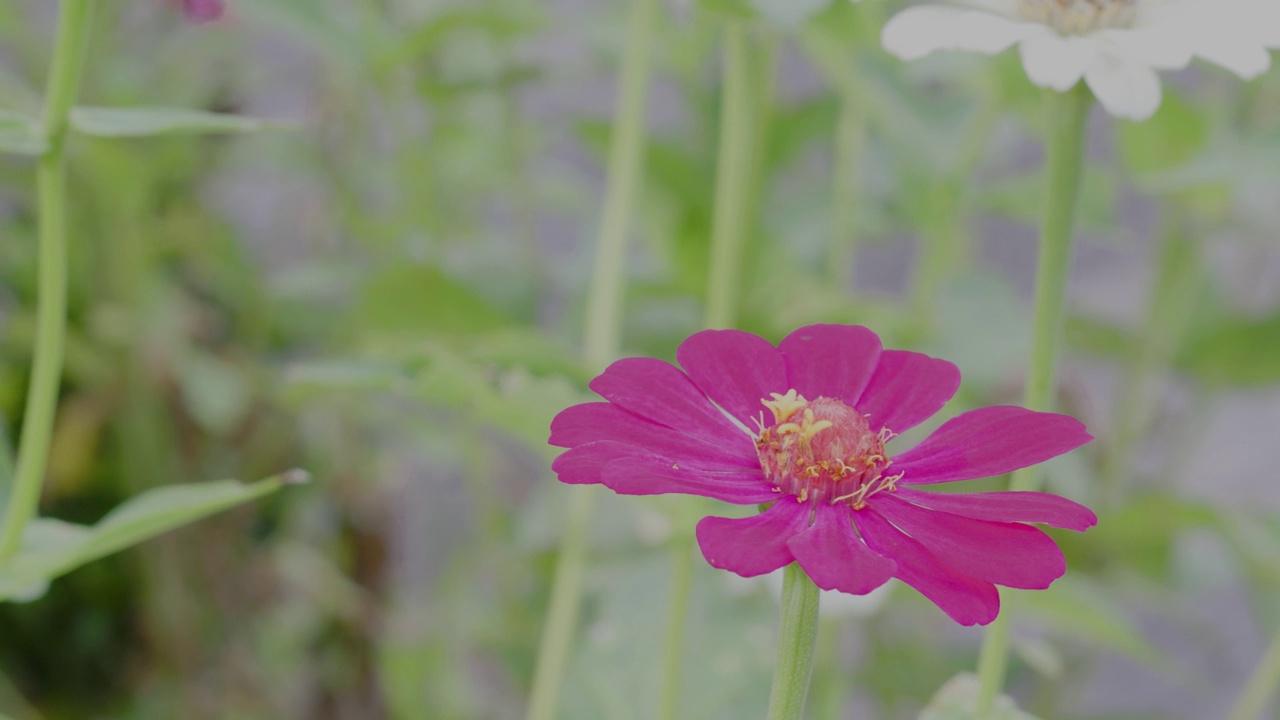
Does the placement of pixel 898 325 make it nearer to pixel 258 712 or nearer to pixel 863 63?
pixel 863 63

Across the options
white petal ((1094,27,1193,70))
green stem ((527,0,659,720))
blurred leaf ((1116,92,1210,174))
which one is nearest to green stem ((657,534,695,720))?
green stem ((527,0,659,720))

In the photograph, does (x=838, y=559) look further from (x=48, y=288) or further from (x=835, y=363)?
(x=48, y=288)

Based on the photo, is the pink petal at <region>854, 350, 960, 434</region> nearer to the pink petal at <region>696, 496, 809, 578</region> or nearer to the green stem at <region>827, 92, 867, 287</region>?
A: the pink petal at <region>696, 496, 809, 578</region>

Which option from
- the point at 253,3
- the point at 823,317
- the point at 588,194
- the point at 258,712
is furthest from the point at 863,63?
the point at 258,712

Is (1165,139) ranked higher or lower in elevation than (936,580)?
higher

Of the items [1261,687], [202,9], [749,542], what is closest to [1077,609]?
[1261,687]

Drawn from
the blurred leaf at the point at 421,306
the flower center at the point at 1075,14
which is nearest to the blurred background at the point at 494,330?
the blurred leaf at the point at 421,306

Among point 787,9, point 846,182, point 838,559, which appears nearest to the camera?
point 838,559

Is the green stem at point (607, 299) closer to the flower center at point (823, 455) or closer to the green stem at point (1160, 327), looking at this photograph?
the flower center at point (823, 455)
